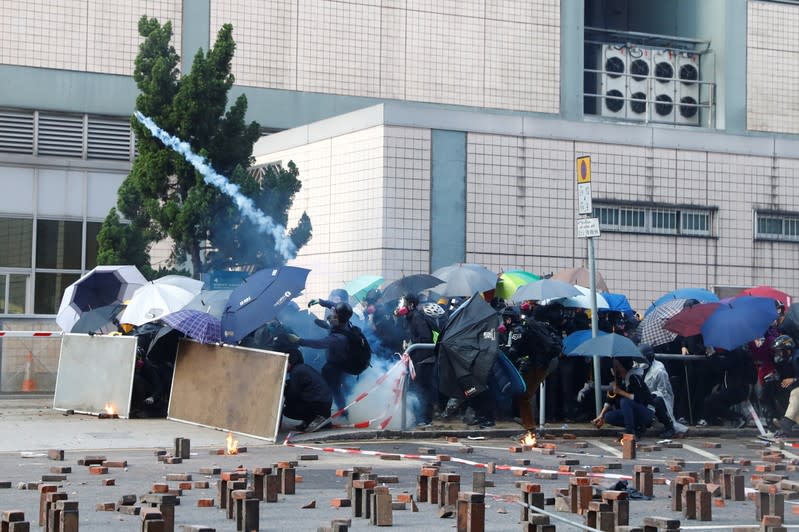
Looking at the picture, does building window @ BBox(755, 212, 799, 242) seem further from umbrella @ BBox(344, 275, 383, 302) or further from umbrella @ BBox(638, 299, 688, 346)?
umbrella @ BBox(344, 275, 383, 302)

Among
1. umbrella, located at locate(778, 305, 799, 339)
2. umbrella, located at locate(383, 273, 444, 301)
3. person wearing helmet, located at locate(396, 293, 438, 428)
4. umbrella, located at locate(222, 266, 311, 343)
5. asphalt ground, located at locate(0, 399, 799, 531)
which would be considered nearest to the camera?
asphalt ground, located at locate(0, 399, 799, 531)

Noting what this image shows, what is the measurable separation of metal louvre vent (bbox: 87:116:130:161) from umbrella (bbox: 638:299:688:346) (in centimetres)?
1399

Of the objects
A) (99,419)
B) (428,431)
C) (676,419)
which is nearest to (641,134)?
(676,419)

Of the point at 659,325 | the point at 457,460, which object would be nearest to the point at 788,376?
the point at 659,325

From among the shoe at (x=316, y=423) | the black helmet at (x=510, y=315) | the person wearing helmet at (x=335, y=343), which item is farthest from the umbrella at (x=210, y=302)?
the black helmet at (x=510, y=315)

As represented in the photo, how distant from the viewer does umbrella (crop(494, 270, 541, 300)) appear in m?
19.9

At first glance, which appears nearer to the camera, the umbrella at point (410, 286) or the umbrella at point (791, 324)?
the umbrella at point (791, 324)

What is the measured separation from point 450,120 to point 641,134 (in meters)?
3.72

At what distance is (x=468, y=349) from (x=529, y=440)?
1.38m

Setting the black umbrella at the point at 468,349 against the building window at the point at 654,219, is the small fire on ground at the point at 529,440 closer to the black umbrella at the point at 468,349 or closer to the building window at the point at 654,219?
the black umbrella at the point at 468,349

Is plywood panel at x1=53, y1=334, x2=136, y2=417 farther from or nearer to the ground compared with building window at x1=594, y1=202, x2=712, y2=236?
nearer to the ground

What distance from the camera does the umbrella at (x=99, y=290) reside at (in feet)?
69.5

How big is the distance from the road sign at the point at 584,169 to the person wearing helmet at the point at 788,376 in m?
3.33

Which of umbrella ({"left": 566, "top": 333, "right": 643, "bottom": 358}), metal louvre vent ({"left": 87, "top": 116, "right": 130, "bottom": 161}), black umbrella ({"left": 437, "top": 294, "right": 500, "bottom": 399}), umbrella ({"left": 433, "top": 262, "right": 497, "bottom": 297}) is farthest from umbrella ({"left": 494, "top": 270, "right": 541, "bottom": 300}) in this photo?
metal louvre vent ({"left": 87, "top": 116, "right": 130, "bottom": 161})
